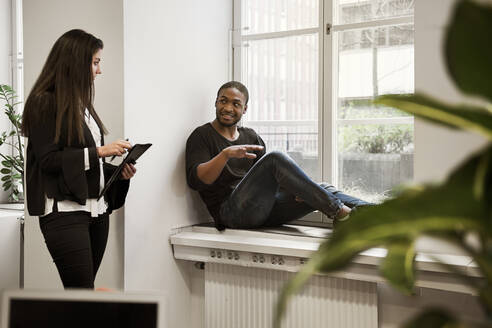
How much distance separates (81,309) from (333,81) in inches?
98.2

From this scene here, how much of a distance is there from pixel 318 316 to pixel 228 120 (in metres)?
1.15

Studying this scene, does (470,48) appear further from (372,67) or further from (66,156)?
(372,67)

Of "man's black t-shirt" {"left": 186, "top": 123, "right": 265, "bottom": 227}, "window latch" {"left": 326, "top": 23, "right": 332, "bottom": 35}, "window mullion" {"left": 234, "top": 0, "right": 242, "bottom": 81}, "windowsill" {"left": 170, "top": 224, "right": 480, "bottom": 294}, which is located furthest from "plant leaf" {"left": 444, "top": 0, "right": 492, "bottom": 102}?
"window mullion" {"left": 234, "top": 0, "right": 242, "bottom": 81}

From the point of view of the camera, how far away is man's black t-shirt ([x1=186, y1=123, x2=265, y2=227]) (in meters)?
2.77

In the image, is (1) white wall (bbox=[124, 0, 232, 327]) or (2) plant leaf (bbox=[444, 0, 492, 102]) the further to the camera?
(1) white wall (bbox=[124, 0, 232, 327])

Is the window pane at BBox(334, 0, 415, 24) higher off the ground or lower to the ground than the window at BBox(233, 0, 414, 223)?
higher

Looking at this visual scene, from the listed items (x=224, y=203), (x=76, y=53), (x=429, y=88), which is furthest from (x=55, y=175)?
(x=429, y=88)

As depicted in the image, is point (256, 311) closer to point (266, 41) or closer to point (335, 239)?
point (266, 41)

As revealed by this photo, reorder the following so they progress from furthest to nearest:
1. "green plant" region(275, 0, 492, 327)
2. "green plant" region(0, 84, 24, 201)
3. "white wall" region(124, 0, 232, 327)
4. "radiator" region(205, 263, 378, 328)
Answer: "green plant" region(0, 84, 24, 201) < "white wall" region(124, 0, 232, 327) < "radiator" region(205, 263, 378, 328) < "green plant" region(275, 0, 492, 327)

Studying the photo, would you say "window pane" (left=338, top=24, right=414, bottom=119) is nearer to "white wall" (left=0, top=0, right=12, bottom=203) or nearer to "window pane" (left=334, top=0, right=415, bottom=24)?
"window pane" (left=334, top=0, right=415, bottom=24)

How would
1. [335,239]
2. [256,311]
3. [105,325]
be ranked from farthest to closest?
[256,311], [105,325], [335,239]

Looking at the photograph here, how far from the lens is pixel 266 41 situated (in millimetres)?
3238

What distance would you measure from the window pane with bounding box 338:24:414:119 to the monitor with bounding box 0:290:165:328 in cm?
226

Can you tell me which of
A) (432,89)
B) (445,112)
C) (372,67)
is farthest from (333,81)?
(445,112)
